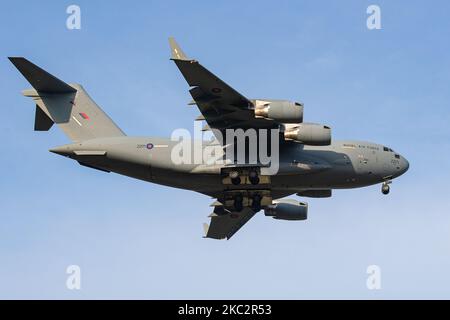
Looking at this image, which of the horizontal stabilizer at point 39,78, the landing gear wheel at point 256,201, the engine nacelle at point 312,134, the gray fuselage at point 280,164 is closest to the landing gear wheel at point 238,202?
the landing gear wheel at point 256,201

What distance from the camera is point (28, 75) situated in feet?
95.5

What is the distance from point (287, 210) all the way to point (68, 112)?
8232mm

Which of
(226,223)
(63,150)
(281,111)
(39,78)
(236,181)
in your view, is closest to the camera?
(281,111)

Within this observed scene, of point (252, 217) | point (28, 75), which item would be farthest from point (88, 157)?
point (252, 217)

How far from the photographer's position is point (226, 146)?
28891mm

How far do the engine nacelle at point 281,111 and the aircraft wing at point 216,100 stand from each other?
40 cm

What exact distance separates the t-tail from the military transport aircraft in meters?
0.03

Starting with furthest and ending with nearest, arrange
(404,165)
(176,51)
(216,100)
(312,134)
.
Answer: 1. (404,165)
2. (312,134)
3. (216,100)
4. (176,51)

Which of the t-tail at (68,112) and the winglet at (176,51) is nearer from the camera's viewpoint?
the winglet at (176,51)

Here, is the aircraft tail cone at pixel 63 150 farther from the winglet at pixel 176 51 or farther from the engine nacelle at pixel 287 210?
the engine nacelle at pixel 287 210

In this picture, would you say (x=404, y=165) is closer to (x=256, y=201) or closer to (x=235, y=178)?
(x=256, y=201)

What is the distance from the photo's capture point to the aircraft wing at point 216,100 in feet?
85.2

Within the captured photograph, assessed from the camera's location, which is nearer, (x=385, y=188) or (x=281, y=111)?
(x=281, y=111)

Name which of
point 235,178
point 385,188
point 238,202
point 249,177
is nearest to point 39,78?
point 235,178
